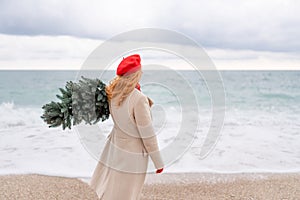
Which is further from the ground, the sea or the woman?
the woman

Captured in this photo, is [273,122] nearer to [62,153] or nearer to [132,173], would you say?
[62,153]

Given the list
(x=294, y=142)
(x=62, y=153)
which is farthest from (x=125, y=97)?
(x=294, y=142)

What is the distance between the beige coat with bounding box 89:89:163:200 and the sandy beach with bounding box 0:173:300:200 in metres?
1.75

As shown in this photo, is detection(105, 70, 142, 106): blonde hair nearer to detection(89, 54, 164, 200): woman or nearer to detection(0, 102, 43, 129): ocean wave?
detection(89, 54, 164, 200): woman

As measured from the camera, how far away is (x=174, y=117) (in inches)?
550

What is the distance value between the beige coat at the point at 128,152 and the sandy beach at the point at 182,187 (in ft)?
5.75

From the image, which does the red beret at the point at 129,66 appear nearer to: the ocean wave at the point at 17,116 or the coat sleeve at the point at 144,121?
the coat sleeve at the point at 144,121

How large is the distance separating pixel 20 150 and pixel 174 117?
705 centimetres

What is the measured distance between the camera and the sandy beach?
5.13 m

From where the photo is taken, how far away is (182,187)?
554 centimetres

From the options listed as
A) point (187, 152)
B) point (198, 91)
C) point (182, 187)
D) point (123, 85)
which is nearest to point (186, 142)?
point (187, 152)

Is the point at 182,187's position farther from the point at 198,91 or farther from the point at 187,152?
the point at 198,91

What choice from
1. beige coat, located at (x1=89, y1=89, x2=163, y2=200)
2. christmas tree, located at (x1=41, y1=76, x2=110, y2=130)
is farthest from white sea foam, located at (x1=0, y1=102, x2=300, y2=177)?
christmas tree, located at (x1=41, y1=76, x2=110, y2=130)

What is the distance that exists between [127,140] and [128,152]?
11 cm
